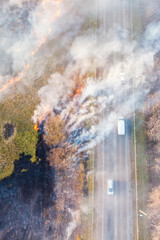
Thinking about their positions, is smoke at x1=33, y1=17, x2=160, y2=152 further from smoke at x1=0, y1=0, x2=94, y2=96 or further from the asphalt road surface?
smoke at x1=0, y1=0, x2=94, y2=96

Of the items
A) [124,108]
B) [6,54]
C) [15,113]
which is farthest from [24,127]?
[124,108]

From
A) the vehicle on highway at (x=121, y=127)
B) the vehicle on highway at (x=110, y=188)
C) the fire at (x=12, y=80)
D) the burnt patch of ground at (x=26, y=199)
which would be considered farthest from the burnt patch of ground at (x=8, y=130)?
the vehicle on highway at (x=110, y=188)

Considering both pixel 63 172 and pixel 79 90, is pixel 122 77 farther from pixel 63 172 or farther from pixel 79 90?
pixel 63 172

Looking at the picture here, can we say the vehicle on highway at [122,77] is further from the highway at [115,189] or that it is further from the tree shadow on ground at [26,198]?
the tree shadow on ground at [26,198]

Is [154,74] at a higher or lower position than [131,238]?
higher

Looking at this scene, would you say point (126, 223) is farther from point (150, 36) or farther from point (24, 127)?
point (150, 36)

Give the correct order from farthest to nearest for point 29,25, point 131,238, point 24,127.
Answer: point 29,25
point 24,127
point 131,238
